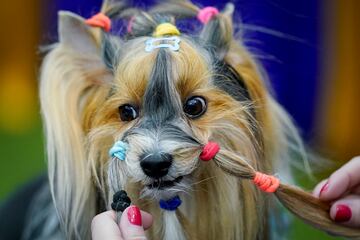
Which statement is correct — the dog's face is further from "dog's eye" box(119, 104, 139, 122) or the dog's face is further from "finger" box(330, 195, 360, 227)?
"finger" box(330, 195, 360, 227)

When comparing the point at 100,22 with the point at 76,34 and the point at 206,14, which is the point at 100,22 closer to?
the point at 76,34

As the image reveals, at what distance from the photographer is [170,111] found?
1218 mm

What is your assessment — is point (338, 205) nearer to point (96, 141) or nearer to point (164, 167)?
point (164, 167)

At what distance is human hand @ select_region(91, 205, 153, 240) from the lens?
111 cm

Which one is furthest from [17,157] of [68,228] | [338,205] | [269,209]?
[338,205]

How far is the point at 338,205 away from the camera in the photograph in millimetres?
1299

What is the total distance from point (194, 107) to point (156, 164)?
0.17 metres

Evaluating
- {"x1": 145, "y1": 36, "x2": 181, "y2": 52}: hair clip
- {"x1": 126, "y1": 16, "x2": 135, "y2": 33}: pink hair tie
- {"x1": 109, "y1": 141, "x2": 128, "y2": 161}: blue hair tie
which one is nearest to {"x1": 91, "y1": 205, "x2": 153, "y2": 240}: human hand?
{"x1": 109, "y1": 141, "x2": 128, "y2": 161}: blue hair tie

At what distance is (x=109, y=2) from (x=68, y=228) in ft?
1.81

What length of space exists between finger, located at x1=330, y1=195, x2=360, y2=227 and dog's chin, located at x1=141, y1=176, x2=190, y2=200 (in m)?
0.32

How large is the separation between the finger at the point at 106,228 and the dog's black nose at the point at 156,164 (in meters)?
0.11

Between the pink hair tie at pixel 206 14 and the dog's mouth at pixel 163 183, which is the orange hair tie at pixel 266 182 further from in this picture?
the pink hair tie at pixel 206 14

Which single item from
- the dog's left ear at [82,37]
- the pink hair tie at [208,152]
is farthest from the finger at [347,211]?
the dog's left ear at [82,37]

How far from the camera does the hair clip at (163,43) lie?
1266 millimetres
